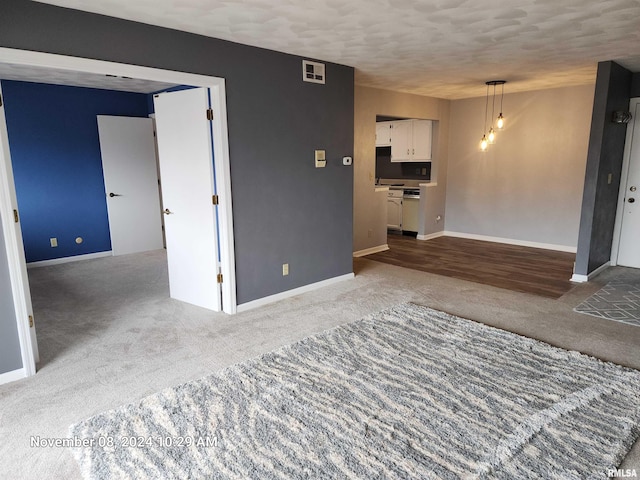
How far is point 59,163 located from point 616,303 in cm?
711

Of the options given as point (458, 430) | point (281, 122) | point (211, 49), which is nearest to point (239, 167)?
point (281, 122)

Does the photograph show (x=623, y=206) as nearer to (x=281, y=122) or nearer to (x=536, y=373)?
(x=536, y=373)

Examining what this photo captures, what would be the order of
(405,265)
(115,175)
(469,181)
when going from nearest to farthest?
(405,265) < (115,175) < (469,181)

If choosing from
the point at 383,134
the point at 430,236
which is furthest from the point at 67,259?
the point at 430,236

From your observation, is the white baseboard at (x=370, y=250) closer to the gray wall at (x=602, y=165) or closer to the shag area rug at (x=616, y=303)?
the gray wall at (x=602, y=165)

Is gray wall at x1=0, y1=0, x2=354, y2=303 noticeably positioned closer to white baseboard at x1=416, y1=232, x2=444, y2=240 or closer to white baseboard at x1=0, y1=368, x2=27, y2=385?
white baseboard at x1=0, y1=368, x2=27, y2=385

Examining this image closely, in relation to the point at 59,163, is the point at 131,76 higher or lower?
higher

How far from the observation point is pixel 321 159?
447 centimetres

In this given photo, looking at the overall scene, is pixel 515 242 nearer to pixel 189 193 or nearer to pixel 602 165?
pixel 602 165

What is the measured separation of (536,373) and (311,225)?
2.57 meters

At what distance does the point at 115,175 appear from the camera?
626 cm

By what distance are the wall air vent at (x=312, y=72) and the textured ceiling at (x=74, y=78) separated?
1636 mm

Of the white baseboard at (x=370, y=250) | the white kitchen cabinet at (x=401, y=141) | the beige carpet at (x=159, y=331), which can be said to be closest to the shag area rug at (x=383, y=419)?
the beige carpet at (x=159, y=331)

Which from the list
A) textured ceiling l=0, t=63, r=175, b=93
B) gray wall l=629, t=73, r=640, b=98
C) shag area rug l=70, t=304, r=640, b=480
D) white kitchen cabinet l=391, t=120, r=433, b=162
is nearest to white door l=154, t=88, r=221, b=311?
textured ceiling l=0, t=63, r=175, b=93
